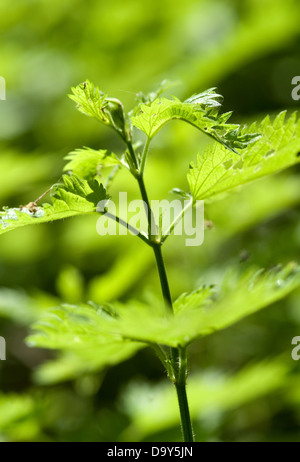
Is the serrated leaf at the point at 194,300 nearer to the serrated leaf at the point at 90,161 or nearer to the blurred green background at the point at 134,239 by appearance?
the serrated leaf at the point at 90,161

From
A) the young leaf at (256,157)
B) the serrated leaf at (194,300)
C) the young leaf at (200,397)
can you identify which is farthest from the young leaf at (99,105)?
the young leaf at (200,397)

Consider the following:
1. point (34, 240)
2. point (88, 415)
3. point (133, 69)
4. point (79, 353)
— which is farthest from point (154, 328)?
point (133, 69)

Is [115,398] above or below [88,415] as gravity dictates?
above

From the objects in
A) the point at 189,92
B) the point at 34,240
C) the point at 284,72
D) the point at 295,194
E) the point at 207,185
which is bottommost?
the point at 207,185

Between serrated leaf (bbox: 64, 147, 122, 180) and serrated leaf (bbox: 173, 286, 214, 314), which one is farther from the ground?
serrated leaf (bbox: 64, 147, 122, 180)

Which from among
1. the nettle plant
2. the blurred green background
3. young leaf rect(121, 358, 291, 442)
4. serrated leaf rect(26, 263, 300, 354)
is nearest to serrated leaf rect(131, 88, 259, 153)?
the nettle plant

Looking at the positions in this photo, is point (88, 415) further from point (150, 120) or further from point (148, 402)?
point (150, 120)

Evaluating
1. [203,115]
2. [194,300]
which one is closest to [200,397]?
[194,300]

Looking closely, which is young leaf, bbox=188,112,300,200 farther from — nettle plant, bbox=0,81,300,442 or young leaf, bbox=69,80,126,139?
young leaf, bbox=69,80,126,139
